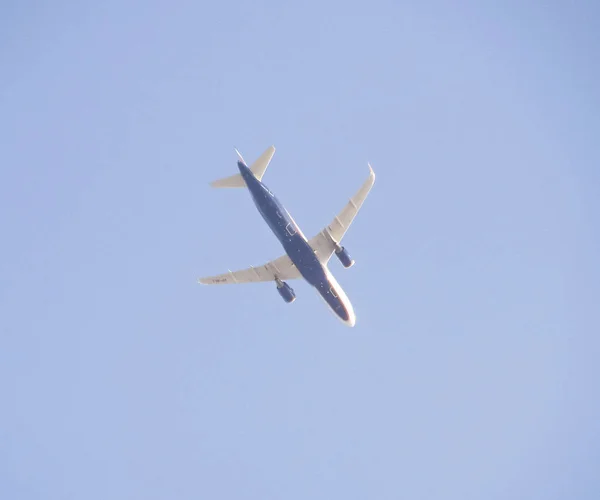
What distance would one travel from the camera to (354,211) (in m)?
64.4

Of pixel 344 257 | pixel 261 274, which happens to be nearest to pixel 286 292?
pixel 261 274

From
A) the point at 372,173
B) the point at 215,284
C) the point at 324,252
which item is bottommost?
the point at 215,284

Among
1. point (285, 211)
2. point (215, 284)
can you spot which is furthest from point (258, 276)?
point (285, 211)

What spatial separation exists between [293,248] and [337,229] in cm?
448

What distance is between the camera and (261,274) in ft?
228

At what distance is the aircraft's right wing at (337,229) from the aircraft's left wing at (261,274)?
138 inches

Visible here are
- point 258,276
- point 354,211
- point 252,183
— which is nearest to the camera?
point 252,183

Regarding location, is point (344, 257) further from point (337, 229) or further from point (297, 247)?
point (297, 247)

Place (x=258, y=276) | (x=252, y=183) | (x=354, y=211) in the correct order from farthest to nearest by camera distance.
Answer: (x=258, y=276) → (x=354, y=211) → (x=252, y=183)

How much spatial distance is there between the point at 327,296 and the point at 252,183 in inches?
491

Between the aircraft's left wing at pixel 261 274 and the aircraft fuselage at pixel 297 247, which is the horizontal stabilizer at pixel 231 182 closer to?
the aircraft fuselage at pixel 297 247

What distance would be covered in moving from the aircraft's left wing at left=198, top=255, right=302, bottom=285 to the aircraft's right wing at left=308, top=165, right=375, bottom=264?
11.5 feet

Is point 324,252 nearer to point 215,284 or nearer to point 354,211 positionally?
point 354,211

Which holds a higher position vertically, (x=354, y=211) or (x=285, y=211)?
(x=354, y=211)
